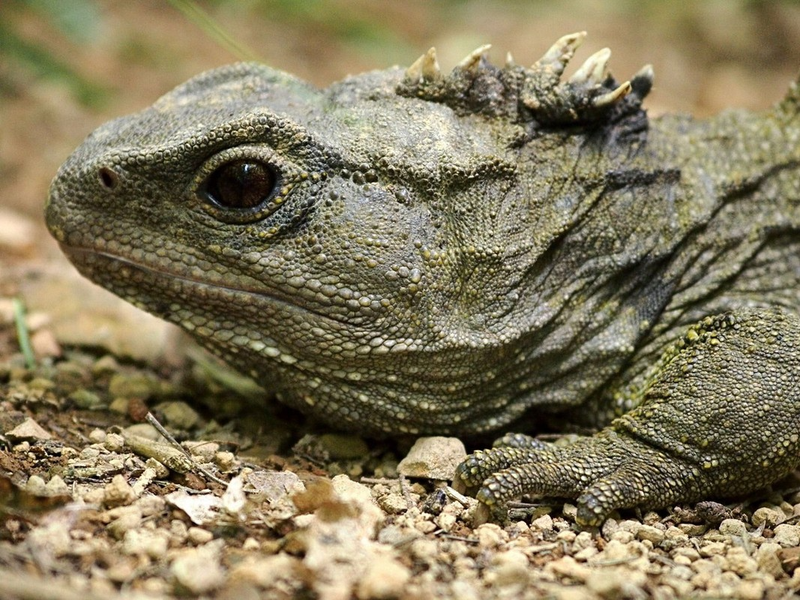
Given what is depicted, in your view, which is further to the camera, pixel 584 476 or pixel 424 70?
pixel 424 70

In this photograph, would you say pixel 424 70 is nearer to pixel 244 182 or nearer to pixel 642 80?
pixel 244 182

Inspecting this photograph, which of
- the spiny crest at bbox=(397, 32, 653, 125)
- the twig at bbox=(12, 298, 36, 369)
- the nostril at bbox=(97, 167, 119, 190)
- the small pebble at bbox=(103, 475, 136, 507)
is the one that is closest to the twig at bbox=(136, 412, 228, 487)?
A: the small pebble at bbox=(103, 475, 136, 507)

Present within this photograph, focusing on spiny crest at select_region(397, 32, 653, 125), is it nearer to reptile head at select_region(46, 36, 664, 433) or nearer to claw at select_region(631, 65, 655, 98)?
reptile head at select_region(46, 36, 664, 433)

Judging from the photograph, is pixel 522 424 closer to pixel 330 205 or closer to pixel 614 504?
pixel 614 504

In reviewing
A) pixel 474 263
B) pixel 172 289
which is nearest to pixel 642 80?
pixel 474 263

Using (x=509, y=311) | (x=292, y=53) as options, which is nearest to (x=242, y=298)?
(x=509, y=311)
